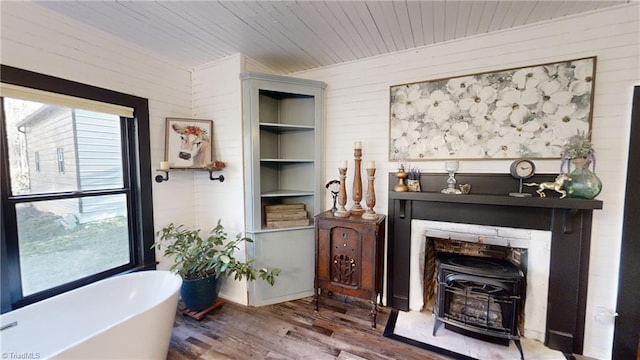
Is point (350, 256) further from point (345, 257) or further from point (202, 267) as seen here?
point (202, 267)

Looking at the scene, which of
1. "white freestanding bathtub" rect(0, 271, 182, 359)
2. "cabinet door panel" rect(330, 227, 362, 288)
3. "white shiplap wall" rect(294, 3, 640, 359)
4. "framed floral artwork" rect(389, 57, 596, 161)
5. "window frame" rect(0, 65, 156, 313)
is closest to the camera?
"white freestanding bathtub" rect(0, 271, 182, 359)

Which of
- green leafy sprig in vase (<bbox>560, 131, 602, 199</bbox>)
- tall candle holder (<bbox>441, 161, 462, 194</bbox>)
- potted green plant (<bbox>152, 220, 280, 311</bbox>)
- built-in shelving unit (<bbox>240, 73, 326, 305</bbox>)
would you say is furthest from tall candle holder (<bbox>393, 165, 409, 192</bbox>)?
potted green plant (<bbox>152, 220, 280, 311</bbox>)

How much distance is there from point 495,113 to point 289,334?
7.84ft

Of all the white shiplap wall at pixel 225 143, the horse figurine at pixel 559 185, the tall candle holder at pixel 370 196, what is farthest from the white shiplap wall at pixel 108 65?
the horse figurine at pixel 559 185

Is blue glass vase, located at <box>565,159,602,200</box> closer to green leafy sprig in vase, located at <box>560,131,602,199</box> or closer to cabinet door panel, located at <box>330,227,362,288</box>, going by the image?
green leafy sprig in vase, located at <box>560,131,602,199</box>

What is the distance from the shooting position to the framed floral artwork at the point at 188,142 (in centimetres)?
229

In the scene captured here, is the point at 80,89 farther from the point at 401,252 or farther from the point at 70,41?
the point at 401,252

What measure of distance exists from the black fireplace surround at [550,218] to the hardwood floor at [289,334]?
0.96 m

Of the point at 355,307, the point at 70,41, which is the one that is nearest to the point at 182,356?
the point at 355,307

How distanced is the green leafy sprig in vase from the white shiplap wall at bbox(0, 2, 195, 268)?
10.3 ft

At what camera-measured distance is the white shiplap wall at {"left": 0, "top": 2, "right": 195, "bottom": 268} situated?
1.51m

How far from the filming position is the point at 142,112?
84.1 inches

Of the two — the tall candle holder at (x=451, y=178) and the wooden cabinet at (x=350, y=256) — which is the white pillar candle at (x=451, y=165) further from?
the wooden cabinet at (x=350, y=256)

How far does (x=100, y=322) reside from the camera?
1.71m
